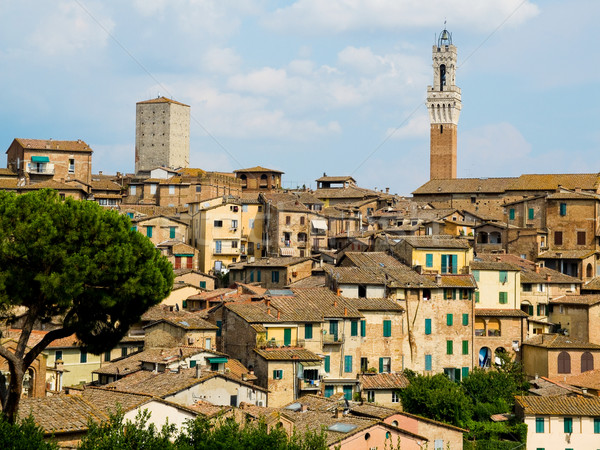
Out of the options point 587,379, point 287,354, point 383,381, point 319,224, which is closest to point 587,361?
point 587,379

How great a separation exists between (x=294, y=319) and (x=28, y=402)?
17.5 meters

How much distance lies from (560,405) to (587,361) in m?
7.47

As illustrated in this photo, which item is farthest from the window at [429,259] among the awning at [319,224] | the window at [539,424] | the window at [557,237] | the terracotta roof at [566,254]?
the window at [557,237]

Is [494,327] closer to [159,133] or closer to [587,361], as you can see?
[587,361]

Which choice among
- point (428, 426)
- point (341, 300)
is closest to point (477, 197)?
point (341, 300)

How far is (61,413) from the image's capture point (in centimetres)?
2836

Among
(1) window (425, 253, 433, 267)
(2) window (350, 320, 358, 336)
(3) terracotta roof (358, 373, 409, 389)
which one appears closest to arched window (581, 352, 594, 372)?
(1) window (425, 253, 433, 267)

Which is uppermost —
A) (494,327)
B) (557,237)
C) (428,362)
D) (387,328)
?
(557,237)

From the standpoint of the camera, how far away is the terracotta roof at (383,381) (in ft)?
151

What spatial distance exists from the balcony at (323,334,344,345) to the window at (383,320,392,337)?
113 inches

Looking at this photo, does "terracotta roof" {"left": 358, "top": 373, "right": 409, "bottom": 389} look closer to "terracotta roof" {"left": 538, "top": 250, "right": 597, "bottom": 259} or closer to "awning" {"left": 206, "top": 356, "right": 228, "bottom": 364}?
"awning" {"left": 206, "top": 356, "right": 228, "bottom": 364}

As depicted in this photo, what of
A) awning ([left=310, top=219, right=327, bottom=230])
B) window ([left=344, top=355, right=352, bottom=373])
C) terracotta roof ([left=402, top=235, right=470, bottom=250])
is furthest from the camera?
awning ([left=310, top=219, right=327, bottom=230])

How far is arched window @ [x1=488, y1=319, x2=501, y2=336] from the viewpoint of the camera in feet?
176

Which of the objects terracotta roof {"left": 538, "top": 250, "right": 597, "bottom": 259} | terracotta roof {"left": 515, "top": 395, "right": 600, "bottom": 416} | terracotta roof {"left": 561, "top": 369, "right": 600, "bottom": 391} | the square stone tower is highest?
the square stone tower
